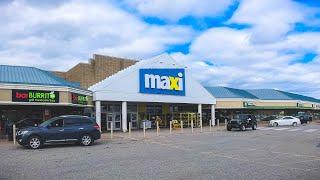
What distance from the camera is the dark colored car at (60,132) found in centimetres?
2272

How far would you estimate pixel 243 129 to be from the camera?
42250 mm

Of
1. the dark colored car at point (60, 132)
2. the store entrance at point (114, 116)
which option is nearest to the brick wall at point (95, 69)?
the store entrance at point (114, 116)

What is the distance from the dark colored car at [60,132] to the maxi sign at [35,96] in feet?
19.4

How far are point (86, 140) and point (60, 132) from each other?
1.67 metres

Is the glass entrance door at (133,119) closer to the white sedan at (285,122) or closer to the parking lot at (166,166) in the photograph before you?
the white sedan at (285,122)

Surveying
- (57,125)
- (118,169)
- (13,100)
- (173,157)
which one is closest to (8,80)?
(13,100)

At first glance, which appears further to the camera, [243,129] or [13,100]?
[243,129]

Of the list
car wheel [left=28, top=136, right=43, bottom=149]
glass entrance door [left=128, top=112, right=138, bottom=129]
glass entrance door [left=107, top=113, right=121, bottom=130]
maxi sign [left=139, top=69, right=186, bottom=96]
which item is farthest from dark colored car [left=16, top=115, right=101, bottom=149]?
glass entrance door [left=128, top=112, right=138, bottom=129]

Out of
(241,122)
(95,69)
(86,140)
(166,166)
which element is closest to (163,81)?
(95,69)

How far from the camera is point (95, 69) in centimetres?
4572

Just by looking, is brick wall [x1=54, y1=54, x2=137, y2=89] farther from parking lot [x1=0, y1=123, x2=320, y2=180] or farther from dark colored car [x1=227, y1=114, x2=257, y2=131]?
parking lot [x1=0, y1=123, x2=320, y2=180]

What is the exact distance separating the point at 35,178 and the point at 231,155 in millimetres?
8955

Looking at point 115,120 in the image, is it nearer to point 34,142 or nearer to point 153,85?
point 153,85

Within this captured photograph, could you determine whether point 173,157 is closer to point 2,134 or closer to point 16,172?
point 16,172
